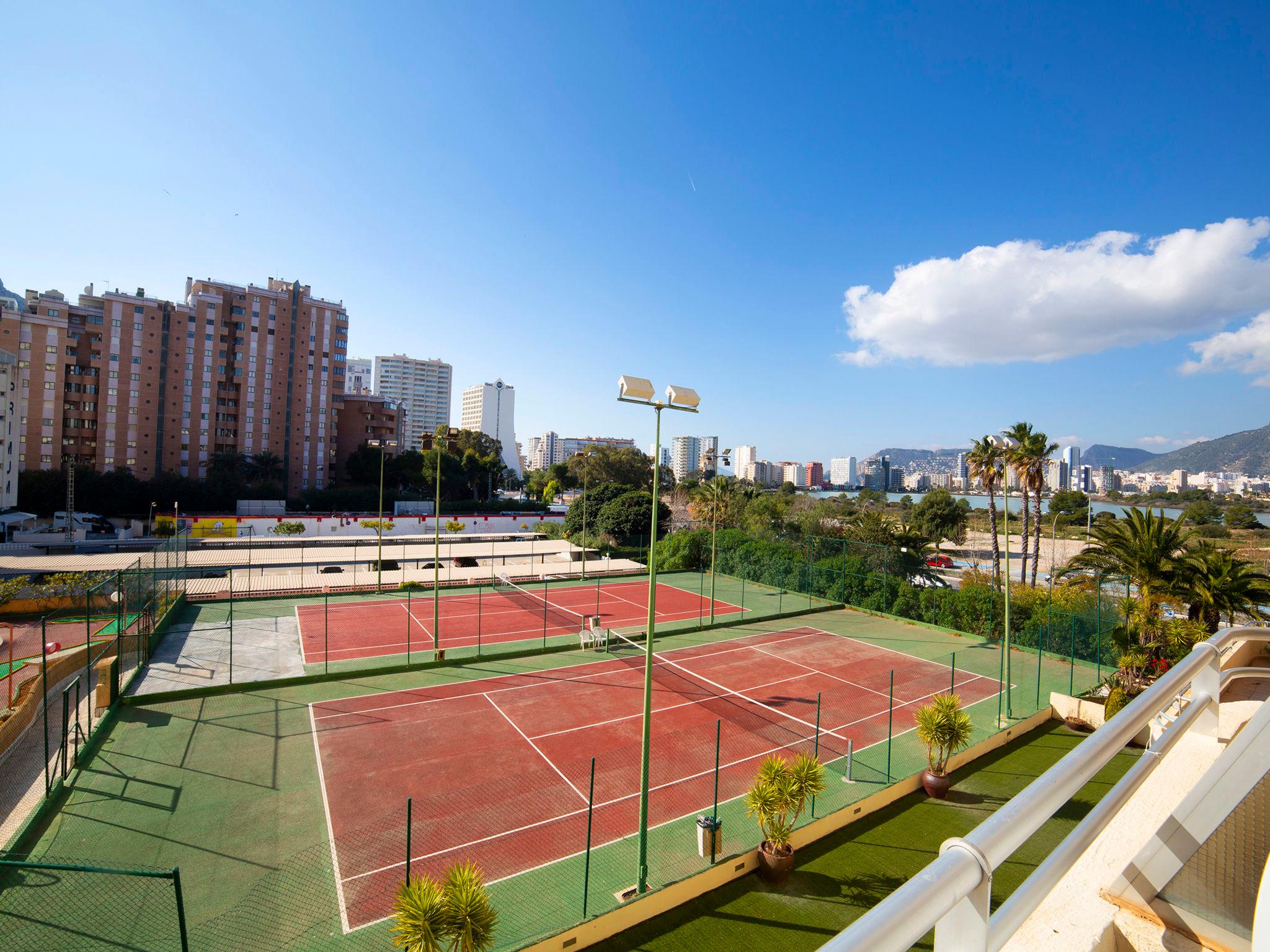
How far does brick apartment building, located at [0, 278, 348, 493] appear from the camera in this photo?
221 ft

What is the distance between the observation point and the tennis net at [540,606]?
97.5 ft

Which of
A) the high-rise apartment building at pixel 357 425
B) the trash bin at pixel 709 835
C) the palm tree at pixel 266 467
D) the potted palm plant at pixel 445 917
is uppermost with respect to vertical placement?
the high-rise apartment building at pixel 357 425

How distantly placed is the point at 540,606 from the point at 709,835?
2349 cm

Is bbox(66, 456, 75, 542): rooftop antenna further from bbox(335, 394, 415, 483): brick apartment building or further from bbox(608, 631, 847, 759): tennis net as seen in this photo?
bbox(608, 631, 847, 759): tennis net

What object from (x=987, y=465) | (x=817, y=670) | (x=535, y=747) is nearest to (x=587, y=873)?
(x=535, y=747)

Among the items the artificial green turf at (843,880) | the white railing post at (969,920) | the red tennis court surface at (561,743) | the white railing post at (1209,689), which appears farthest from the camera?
the red tennis court surface at (561,743)

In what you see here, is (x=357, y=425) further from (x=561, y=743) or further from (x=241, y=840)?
(x=241, y=840)

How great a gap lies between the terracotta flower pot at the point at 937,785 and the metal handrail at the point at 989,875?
14.8 metres

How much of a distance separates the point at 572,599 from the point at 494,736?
61.1ft

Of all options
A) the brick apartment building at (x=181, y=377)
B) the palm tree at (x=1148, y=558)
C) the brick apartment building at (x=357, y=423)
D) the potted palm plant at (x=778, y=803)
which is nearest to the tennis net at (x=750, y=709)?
the potted palm plant at (x=778, y=803)

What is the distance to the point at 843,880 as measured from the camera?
1141 cm

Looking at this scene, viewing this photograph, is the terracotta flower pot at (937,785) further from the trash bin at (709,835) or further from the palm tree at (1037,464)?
the palm tree at (1037,464)

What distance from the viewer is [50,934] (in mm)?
8805

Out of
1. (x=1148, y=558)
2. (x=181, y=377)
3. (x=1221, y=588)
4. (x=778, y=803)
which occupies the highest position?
(x=181, y=377)
